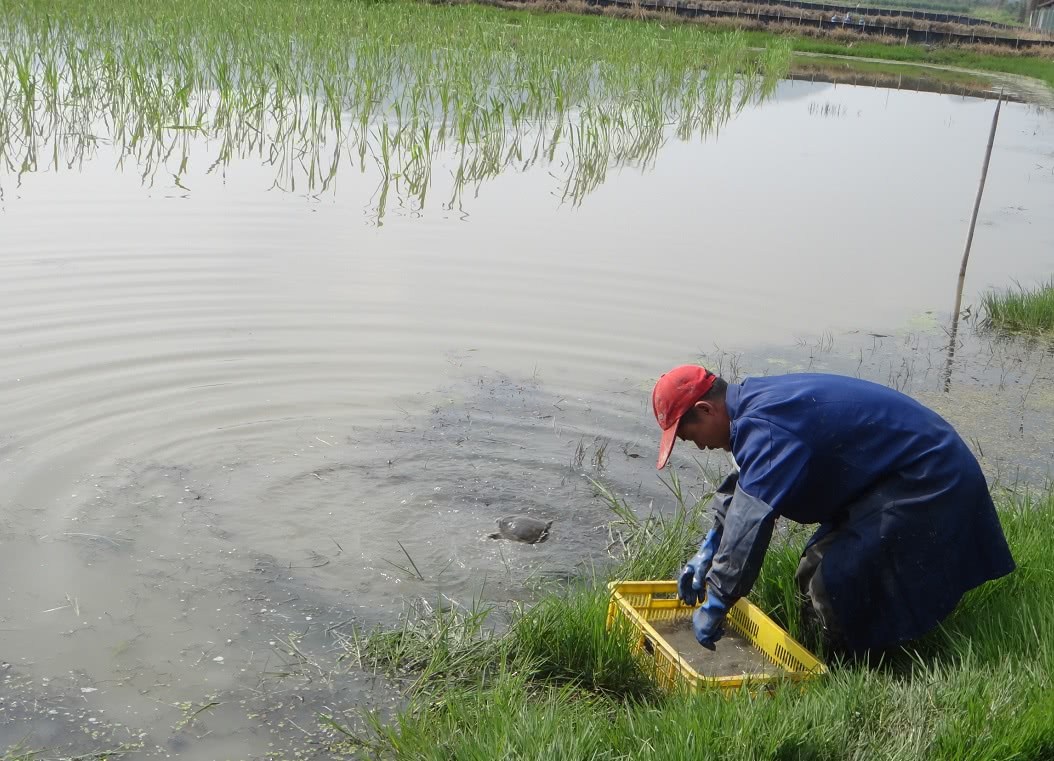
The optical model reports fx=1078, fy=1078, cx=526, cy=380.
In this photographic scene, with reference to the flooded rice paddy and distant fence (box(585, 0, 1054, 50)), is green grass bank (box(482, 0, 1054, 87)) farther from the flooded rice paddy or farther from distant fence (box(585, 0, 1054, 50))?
the flooded rice paddy

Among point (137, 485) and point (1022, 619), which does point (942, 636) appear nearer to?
point (1022, 619)

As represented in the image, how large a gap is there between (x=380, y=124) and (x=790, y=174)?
12.9 feet

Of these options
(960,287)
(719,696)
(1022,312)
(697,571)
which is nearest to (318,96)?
(960,287)

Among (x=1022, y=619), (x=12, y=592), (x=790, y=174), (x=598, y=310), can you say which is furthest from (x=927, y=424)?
(x=790, y=174)

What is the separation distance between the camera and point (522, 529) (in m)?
3.68

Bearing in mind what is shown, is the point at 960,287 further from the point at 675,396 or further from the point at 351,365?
the point at 675,396

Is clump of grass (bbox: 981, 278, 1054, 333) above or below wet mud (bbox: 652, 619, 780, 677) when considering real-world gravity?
above

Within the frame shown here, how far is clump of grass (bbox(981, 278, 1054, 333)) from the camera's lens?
619 centimetres

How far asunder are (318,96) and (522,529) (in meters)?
8.35

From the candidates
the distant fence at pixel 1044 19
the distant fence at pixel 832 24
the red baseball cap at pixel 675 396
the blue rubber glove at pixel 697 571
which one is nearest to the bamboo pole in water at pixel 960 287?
the blue rubber glove at pixel 697 571

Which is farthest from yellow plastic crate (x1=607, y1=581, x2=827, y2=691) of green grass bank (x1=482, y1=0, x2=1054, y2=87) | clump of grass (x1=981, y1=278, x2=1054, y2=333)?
green grass bank (x1=482, y1=0, x2=1054, y2=87)

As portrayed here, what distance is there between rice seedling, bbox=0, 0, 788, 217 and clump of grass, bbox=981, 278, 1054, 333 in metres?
3.54

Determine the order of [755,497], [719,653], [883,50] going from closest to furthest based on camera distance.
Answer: [755,497]
[719,653]
[883,50]

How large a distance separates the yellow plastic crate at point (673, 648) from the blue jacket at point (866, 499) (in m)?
0.16
